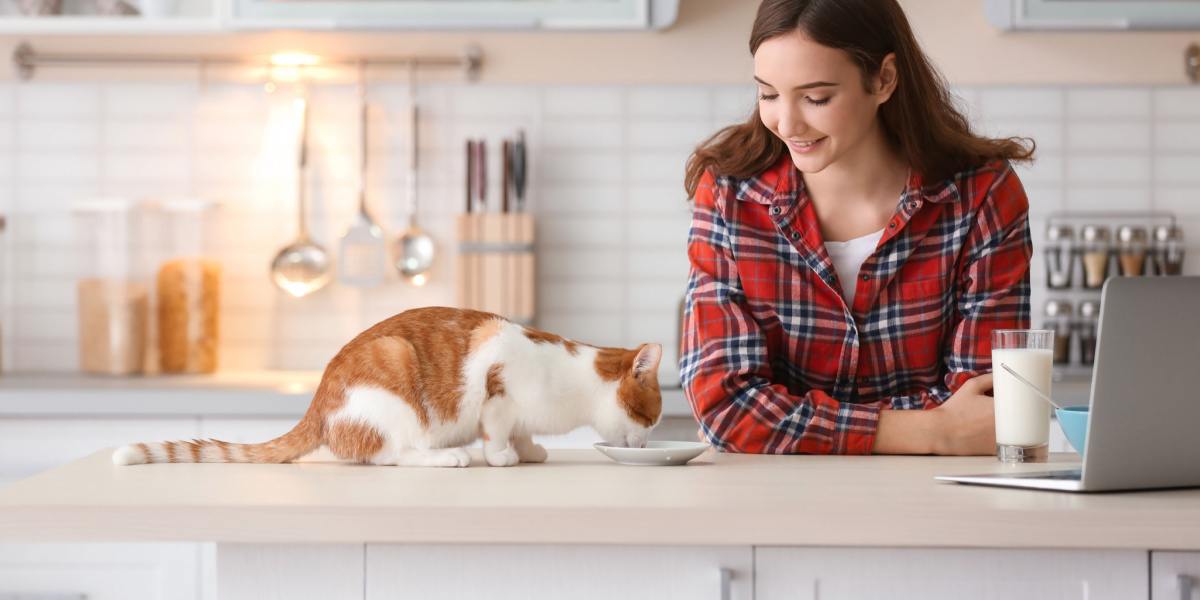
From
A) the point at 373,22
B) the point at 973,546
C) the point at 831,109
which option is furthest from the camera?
the point at 373,22

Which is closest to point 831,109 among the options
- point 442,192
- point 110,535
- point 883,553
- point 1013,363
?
point 1013,363

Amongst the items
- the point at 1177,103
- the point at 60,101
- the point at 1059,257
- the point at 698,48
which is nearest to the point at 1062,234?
the point at 1059,257

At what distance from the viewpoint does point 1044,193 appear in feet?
9.51

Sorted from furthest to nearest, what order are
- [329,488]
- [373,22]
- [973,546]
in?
[373,22] < [329,488] < [973,546]

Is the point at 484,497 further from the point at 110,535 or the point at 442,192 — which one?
the point at 442,192

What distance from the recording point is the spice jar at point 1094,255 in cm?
279

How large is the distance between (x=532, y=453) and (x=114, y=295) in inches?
69.7

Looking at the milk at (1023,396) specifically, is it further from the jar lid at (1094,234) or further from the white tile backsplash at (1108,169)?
the white tile backsplash at (1108,169)

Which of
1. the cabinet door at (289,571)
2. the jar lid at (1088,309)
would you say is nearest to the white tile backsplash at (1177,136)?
the jar lid at (1088,309)

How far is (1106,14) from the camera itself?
264cm

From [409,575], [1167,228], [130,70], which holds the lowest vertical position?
[409,575]

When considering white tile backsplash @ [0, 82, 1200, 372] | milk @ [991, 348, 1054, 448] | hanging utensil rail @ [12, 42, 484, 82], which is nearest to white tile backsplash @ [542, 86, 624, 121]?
white tile backsplash @ [0, 82, 1200, 372]

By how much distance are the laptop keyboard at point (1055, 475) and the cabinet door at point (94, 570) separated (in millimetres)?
1617

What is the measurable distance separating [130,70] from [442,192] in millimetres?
782
